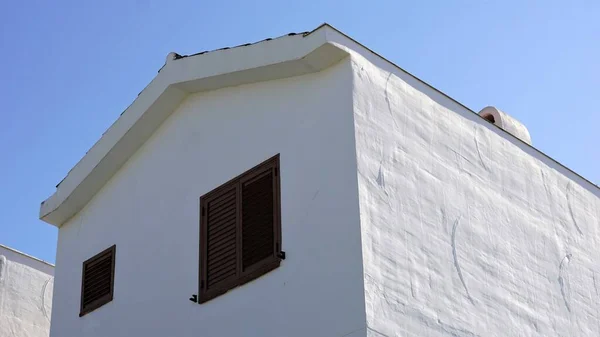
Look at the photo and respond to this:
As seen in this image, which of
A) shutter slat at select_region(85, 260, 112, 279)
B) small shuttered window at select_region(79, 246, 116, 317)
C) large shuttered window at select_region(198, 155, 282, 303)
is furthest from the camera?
shutter slat at select_region(85, 260, 112, 279)

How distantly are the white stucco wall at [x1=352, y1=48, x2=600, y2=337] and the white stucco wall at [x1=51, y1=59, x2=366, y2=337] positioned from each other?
0.90ft

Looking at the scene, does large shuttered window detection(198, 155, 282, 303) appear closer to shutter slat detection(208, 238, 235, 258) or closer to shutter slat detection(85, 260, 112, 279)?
shutter slat detection(208, 238, 235, 258)

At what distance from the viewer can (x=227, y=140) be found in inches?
492

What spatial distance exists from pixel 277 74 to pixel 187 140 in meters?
1.70

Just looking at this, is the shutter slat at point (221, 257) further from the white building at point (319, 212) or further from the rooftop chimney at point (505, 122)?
the rooftop chimney at point (505, 122)

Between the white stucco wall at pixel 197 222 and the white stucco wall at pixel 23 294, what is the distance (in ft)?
9.89

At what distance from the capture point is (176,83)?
42.9 feet

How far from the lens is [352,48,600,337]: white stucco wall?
10680mm

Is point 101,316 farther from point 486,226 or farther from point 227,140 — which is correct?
point 486,226

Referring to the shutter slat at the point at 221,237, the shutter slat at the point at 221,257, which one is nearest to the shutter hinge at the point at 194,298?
the shutter slat at the point at 221,237

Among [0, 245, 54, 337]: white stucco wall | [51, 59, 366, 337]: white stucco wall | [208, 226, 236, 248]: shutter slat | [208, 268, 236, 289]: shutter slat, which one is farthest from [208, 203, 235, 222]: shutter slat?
[0, 245, 54, 337]: white stucco wall

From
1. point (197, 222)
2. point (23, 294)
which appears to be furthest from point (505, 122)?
point (23, 294)

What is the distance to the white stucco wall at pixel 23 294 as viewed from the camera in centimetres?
1719

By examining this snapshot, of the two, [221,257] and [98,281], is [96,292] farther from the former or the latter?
[221,257]
